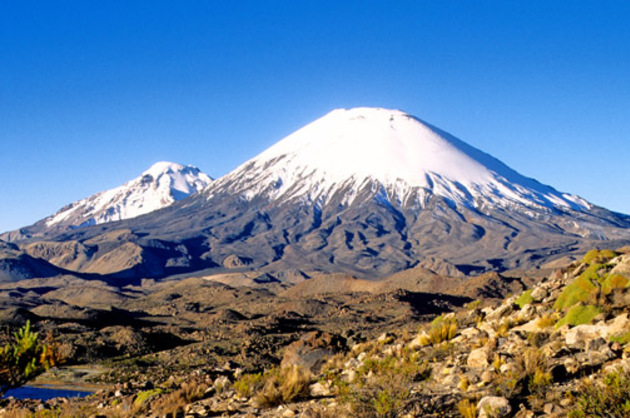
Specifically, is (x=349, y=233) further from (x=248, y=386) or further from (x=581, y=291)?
(x=248, y=386)

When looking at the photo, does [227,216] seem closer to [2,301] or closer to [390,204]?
[390,204]

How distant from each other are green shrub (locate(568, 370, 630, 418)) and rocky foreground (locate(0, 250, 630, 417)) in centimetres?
2

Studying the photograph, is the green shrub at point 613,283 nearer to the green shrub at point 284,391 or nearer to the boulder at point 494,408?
the boulder at point 494,408

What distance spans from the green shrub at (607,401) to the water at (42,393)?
21209 millimetres

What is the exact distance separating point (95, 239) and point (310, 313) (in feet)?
391

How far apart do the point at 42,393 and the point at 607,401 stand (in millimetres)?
24211

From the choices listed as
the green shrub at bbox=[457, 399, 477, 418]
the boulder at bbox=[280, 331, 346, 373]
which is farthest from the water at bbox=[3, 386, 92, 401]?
the green shrub at bbox=[457, 399, 477, 418]

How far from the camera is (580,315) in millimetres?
11805

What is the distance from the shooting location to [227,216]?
7274 inches

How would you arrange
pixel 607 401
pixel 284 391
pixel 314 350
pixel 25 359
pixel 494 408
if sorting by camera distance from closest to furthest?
pixel 607 401 → pixel 494 408 → pixel 284 391 → pixel 25 359 → pixel 314 350

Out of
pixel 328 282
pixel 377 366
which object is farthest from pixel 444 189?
pixel 377 366

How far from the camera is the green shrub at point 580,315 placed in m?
11.7

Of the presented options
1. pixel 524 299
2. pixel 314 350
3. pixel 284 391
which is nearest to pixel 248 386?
pixel 284 391

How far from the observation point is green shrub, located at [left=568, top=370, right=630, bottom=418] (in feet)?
23.3
